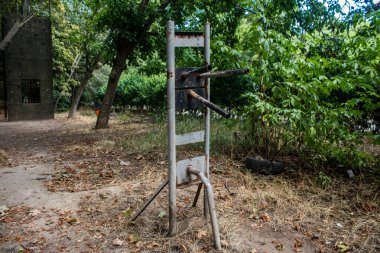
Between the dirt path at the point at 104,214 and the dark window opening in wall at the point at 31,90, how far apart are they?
11.1 metres

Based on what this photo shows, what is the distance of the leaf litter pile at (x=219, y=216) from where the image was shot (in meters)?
3.25

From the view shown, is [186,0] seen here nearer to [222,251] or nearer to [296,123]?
[296,123]

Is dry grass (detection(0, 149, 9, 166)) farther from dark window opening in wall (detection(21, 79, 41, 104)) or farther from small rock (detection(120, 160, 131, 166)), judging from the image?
dark window opening in wall (detection(21, 79, 41, 104))

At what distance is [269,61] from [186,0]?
4734 mm

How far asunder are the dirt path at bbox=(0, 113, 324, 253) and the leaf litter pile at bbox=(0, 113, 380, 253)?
0.01 meters

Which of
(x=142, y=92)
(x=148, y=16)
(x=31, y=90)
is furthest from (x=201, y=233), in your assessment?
(x=31, y=90)

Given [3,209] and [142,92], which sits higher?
[142,92]

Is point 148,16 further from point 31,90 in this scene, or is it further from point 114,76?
point 31,90

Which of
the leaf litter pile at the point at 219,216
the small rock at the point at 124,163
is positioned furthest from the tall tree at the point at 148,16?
the leaf litter pile at the point at 219,216

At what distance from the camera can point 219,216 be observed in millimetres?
3779

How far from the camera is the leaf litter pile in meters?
3.25

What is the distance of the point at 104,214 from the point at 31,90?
14751 mm

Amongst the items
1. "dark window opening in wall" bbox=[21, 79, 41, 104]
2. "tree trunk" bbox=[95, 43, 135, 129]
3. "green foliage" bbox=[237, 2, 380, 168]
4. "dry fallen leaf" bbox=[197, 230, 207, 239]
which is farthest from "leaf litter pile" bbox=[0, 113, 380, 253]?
"dark window opening in wall" bbox=[21, 79, 41, 104]

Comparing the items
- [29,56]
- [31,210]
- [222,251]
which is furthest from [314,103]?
[29,56]
